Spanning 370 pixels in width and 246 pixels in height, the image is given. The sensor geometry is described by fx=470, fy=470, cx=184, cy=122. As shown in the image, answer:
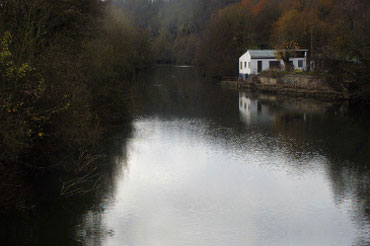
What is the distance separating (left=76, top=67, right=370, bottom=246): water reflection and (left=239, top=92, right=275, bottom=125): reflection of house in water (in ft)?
1.28

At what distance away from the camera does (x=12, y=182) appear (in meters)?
13.4

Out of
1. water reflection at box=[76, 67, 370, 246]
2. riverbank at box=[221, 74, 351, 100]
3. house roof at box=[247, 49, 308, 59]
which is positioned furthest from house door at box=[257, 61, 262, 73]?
water reflection at box=[76, 67, 370, 246]

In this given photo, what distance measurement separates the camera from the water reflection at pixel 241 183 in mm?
12719

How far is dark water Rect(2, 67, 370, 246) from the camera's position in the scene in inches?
495

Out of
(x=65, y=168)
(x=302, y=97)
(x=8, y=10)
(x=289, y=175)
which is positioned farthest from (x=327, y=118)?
(x=8, y=10)

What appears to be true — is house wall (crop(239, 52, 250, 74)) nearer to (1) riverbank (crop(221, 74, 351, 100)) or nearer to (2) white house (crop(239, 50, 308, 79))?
(2) white house (crop(239, 50, 308, 79))

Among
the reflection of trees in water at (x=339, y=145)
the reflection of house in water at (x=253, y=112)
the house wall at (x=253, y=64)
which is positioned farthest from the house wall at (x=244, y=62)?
the reflection of trees in water at (x=339, y=145)

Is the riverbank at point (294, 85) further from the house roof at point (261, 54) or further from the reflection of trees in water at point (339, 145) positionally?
the reflection of trees in water at point (339, 145)

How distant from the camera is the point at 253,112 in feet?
112

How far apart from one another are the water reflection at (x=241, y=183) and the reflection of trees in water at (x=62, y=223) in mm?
226

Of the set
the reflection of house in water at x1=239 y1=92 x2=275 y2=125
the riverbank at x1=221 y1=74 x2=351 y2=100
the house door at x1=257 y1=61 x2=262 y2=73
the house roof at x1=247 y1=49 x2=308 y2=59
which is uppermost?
the house roof at x1=247 y1=49 x2=308 y2=59

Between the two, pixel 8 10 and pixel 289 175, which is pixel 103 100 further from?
pixel 289 175

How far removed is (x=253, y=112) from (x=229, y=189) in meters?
18.3

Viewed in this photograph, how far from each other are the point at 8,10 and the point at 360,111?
83.9 feet
